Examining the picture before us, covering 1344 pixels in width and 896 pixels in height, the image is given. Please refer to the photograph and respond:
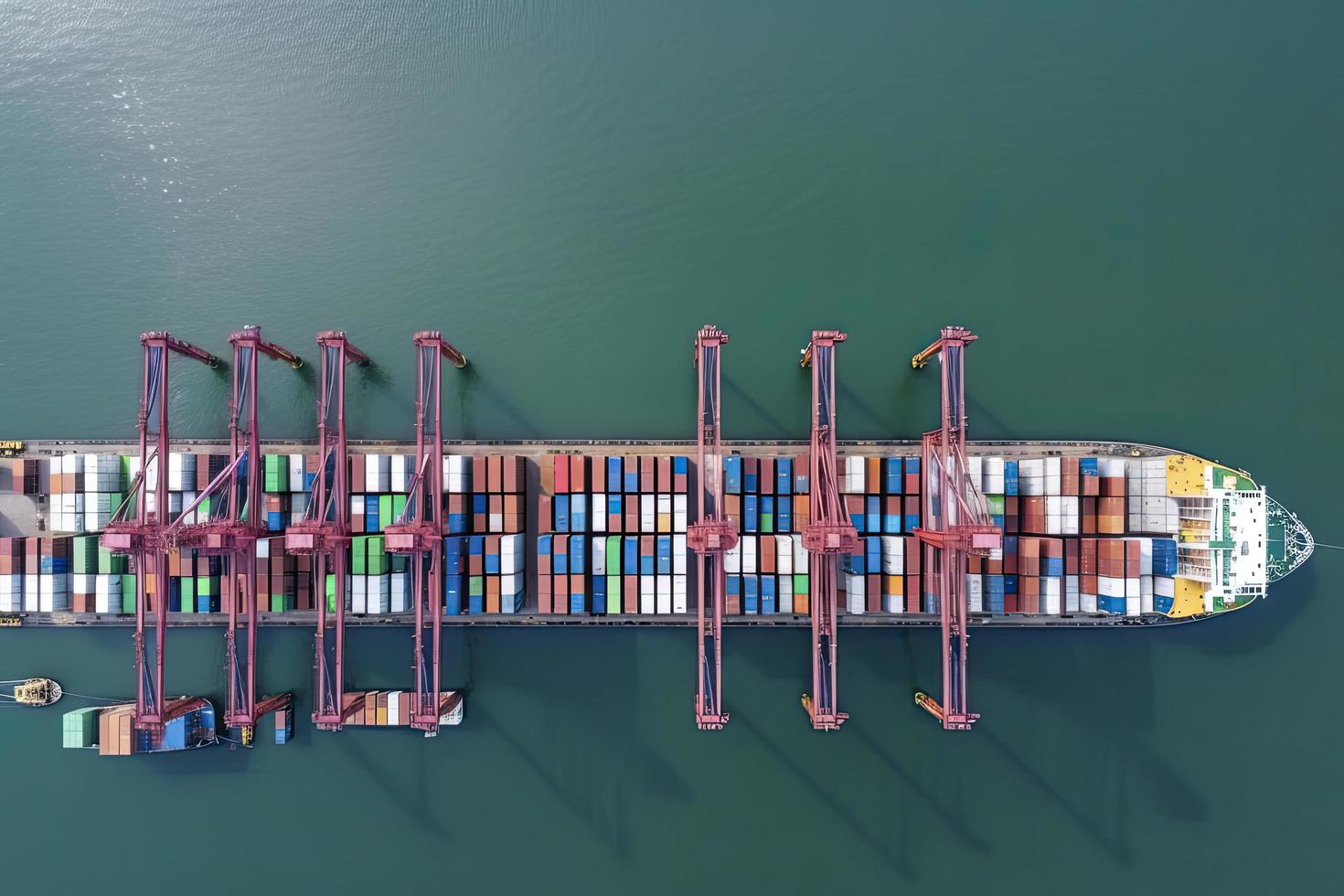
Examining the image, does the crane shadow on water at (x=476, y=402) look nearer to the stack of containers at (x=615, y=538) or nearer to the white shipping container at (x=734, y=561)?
the stack of containers at (x=615, y=538)

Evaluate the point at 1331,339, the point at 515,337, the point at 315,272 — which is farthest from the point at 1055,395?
the point at 315,272

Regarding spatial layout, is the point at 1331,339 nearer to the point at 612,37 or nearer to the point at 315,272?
the point at 612,37

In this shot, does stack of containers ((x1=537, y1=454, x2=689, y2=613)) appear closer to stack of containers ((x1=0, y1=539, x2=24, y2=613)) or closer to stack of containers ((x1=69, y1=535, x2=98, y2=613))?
stack of containers ((x1=69, y1=535, x2=98, y2=613))

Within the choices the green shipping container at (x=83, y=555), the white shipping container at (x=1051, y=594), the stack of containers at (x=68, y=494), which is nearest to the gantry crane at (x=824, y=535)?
the white shipping container at (x=1051, y=594)

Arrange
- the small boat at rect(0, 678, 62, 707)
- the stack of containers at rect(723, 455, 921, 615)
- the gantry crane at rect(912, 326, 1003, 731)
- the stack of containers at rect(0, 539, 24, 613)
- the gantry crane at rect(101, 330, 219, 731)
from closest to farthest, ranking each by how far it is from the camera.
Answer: the gantry crane at rect(101, 330, 219, 731) → the gantry crane at rect(912, 326, 1003, 731) → the stack of containers at rect(0, 539, 24, 613) → the small boat at rect(0, 678, 62, 707) → the stack of containers at rect(723, 455, 921, 615)

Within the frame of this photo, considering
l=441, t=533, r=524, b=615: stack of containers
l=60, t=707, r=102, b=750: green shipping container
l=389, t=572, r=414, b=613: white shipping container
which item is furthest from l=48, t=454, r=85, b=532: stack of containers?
l=441, t=533, r=524, b=615: stack of containers

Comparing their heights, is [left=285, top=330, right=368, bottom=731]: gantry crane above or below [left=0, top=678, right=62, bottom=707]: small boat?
above

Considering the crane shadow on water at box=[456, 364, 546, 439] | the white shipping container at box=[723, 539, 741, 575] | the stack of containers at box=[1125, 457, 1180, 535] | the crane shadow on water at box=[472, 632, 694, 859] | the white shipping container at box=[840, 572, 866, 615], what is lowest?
the crane shadow on water at box=[472, 632, 694, 859]
